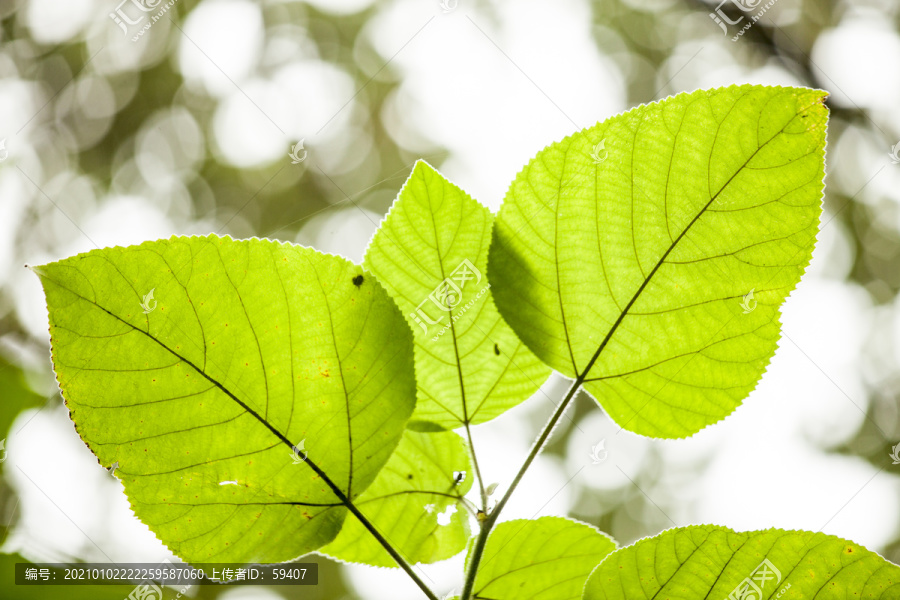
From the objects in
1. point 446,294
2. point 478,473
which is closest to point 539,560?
point 478,473

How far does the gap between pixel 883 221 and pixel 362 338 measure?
4785 mm

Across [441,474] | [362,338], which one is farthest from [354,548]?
[362,338]

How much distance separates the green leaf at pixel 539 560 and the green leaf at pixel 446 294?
124 mm

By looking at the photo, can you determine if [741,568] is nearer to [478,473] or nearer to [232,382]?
[478,473]

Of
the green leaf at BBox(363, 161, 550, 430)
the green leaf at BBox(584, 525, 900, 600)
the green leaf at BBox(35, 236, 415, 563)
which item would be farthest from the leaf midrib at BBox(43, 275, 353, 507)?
the green leaf at BBox(584, 525, 900, 600)

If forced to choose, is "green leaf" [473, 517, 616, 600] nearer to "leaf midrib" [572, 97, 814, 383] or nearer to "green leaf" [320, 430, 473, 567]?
"green leaf" [320, 430, 473, 567]

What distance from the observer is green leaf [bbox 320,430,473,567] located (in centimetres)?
60

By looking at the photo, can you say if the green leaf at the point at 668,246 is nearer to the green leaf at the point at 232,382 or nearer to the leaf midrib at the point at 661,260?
the leaf midrib at the point at 661,260

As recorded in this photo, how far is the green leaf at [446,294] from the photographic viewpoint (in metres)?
0.56

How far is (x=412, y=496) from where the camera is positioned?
1.99 feet

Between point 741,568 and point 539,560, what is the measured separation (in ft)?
0.61

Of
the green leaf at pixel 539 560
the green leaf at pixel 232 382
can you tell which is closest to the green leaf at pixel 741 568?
the green leaf at pixel 539 560

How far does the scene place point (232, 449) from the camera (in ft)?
1.54

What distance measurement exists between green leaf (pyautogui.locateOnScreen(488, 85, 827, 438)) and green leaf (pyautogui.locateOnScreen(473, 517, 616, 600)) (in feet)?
0.41
